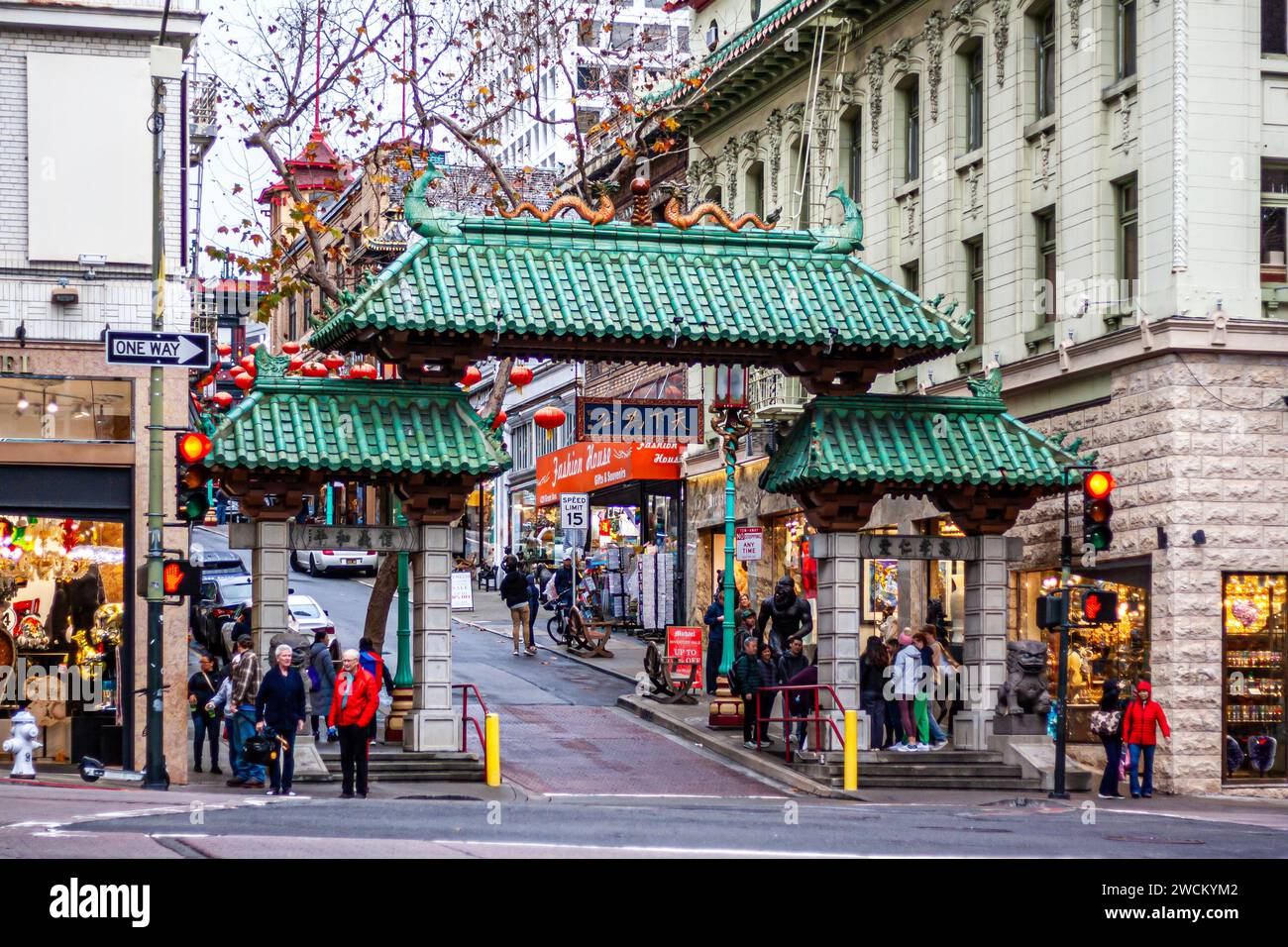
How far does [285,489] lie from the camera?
81.9 ft

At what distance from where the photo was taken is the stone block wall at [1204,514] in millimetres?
27312

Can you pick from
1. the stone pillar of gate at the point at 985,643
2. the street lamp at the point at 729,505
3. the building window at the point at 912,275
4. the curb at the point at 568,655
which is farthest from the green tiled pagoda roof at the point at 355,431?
the curb at the point at 568,655

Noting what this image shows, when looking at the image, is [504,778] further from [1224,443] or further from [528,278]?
Answer: [1224,443]

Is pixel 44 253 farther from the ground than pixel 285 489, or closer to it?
farther from the ground

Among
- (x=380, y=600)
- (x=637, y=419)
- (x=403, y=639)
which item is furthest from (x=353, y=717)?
(x=637, y=419)

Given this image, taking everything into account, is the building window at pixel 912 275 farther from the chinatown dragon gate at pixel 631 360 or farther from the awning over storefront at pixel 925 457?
the awning over storefront at pixel 925 457

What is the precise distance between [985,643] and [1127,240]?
700 cm

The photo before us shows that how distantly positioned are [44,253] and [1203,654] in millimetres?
17460

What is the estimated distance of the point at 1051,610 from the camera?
81.5ft

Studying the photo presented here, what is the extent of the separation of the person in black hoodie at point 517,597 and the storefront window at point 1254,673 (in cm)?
2028

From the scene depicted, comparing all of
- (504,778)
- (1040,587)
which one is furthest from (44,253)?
(1040,587)

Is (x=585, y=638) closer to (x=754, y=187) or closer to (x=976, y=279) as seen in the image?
(x=754, y=187)

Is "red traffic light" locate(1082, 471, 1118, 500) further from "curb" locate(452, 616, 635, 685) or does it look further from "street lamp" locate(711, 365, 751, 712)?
"curb" locate(452, 616, 635, 685)

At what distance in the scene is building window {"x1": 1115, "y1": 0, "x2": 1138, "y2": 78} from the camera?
29312 millimetres
